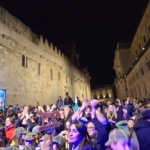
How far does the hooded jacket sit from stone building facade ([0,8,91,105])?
469 inches

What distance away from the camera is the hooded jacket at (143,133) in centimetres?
335

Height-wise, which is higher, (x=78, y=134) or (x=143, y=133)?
(x=78, y=134)

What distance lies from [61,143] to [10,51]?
1306 centimetres

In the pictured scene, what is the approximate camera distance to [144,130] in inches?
135

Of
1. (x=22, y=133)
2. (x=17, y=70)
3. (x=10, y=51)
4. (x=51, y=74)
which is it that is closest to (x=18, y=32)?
(x=10, y=51)

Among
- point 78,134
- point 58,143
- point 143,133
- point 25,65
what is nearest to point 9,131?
point 58,143

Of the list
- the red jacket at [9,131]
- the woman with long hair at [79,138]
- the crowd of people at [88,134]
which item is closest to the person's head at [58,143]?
the crowd of people at [88,134]

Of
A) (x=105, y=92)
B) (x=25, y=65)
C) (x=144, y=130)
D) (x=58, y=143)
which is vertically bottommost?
(x=58, y=143)

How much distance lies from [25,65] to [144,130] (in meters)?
15.0

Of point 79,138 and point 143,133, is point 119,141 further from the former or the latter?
point 143,133

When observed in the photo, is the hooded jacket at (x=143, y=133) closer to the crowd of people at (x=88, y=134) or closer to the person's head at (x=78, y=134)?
the crowd of people at (x=88, y=134)

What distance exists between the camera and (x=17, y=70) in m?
15.5

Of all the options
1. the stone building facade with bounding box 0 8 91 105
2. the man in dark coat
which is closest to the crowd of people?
the man in dark coat

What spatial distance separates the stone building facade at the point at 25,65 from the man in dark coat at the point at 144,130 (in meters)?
11.9
